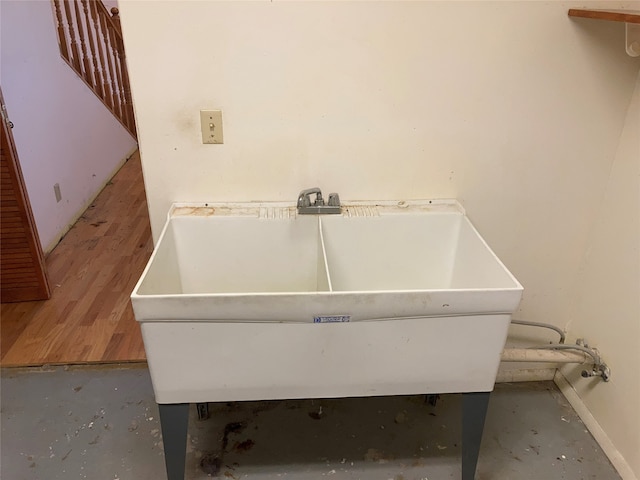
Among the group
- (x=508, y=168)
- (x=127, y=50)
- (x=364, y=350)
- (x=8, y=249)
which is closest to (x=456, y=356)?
(x=364, y=350)

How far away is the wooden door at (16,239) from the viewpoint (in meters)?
2.28

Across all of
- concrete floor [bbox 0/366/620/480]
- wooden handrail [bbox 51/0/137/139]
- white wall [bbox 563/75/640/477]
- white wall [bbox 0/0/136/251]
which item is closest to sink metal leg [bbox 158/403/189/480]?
concrete floor [bbox 0/366/620/480]

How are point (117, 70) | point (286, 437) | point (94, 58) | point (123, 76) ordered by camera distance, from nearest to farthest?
point (286, 437) → point (94, 58) → point (117, 70) → point (123, 76)

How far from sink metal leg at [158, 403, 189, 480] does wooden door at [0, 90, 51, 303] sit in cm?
151

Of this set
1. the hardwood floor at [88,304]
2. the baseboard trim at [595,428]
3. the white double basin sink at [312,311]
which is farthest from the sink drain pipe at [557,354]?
the hardwood floor at [88,304]

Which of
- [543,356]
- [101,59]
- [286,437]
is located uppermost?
[101,59]

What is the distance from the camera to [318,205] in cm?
160

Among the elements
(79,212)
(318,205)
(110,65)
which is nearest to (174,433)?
(318,205)

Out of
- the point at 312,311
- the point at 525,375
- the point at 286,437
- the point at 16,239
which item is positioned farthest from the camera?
the point at 16,239

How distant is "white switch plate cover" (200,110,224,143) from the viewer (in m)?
1.52

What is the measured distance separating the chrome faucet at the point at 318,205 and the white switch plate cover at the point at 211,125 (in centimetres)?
31

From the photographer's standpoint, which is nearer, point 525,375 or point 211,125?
point 211,125

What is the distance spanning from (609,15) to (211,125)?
44.0 inches

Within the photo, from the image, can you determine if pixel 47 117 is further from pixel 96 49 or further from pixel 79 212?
pixel 96 49
